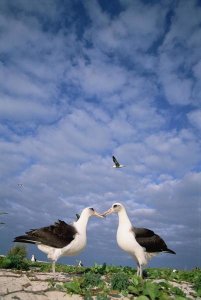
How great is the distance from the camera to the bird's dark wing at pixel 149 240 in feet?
40.7

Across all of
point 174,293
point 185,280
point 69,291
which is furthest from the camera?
point 185,280

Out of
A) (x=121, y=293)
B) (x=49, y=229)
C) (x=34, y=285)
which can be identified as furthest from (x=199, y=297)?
(x=49, y=229)

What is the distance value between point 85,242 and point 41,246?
53.2 inches

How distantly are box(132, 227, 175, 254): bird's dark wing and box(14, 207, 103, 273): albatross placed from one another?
1.69 metres

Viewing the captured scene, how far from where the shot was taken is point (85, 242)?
12102 mm

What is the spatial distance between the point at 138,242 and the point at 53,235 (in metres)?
2.63

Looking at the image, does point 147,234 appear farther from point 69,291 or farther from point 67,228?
point 69,291

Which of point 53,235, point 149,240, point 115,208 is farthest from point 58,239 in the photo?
point 149,240

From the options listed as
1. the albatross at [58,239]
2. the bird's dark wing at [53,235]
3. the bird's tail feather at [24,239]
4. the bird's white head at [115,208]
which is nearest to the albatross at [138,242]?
the bird's white head at [115,208]

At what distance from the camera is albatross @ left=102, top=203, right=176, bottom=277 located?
12180 mm

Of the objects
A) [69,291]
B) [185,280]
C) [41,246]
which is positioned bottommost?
[69,291]

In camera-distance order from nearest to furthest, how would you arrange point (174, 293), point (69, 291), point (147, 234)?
point (69, 291)
point (174, 293)
point (147, 234)

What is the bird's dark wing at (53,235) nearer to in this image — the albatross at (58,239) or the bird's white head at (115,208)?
the albatross at (58,239)

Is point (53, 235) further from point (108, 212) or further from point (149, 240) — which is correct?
point (149, 240)
